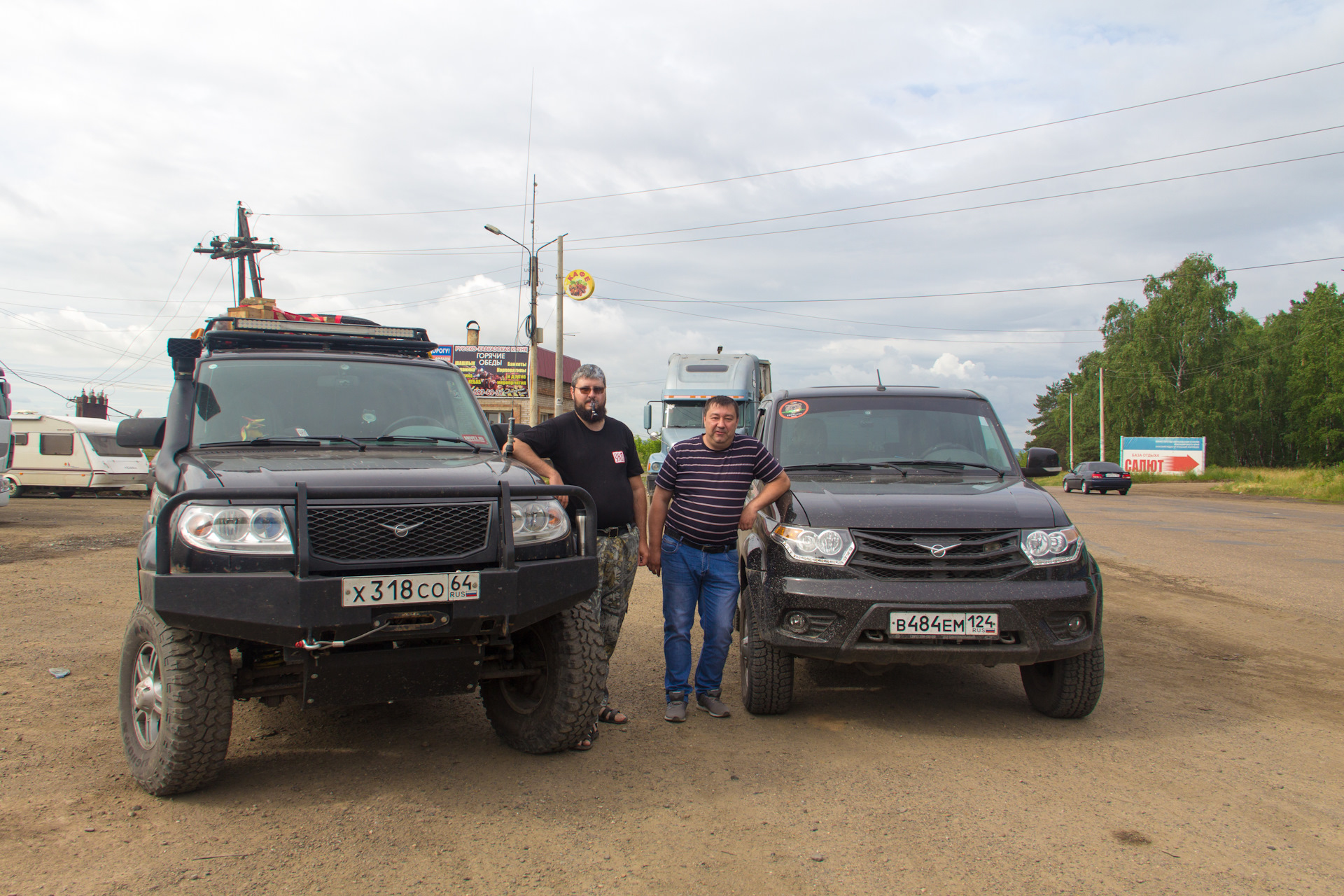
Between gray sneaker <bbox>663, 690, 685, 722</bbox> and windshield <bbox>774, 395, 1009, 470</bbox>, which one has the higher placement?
windshield <bbox>774, 395, 1009, 470</bbox>

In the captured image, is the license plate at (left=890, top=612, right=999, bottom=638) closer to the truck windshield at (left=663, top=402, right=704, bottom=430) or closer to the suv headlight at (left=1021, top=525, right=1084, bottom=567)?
the suv headlight at (left=1021, top=525, right=1084, bottom=567)

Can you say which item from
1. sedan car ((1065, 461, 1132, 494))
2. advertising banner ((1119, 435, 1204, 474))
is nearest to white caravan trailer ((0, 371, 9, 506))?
sedan car ((1065, 461, 1132, 494))

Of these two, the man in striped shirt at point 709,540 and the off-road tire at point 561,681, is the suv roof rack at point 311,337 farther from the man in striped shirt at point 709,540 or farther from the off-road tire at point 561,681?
the off-road tire at point 561,681

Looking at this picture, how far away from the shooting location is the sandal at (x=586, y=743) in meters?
4.21

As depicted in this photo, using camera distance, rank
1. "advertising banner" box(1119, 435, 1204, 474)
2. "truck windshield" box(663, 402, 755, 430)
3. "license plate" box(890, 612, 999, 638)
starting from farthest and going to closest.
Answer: "advertising banner" box(1119, 435, 1204, 474)
"truck windshield" box(663, 402, 755, 430)
"license plate" box(890, 612, 999, 638)

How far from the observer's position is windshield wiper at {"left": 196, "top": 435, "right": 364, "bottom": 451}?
4.38 meters

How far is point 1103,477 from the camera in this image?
35625 millimetres

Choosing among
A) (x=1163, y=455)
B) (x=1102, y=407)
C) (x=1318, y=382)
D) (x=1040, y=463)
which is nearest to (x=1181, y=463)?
(x=1163, y=455)

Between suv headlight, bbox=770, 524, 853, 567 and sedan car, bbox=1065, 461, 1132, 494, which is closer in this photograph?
suv headlight, bbox=770, 524, 853, 567

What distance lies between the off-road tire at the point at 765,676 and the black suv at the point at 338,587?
3.47ft

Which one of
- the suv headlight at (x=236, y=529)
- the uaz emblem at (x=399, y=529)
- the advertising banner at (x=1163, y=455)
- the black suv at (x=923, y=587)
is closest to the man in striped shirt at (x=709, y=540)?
the black suv at (x=923, y=587)

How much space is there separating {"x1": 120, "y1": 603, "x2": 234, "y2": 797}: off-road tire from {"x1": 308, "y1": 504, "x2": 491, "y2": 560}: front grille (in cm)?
61

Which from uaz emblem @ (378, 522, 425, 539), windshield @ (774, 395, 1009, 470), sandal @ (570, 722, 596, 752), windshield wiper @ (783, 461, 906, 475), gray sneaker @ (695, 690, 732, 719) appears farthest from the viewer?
windshield @ (774, 395, 1009, 470)

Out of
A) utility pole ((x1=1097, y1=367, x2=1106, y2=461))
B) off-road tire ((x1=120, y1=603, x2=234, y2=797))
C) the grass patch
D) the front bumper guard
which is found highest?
utility pole ((x1=1097, y1=367, x2=1106, y2=461))
